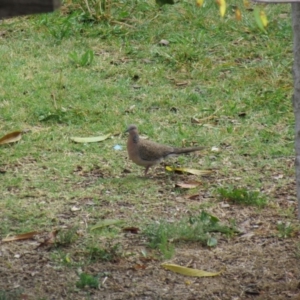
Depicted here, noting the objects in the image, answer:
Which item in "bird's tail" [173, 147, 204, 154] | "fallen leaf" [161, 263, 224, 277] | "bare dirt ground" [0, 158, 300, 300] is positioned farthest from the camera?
"bird's tail" [173, 147, 204, 154]

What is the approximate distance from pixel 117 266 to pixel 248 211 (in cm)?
127

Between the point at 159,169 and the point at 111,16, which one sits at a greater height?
the point at 111,16

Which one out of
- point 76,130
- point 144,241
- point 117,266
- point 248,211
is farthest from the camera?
point 76,130

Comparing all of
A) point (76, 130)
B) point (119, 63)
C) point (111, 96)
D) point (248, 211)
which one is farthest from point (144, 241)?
point (119, 63)

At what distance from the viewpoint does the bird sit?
6449mm

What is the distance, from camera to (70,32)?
9938mm

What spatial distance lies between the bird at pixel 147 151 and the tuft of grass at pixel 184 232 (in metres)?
0.91

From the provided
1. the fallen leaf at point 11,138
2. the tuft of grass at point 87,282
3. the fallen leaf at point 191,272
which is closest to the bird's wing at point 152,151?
the fallen leaf at point 11,138

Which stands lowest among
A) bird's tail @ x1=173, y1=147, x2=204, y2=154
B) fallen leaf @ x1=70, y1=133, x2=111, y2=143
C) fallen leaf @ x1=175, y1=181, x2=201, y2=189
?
fallen leaf @ x1=175, y1=181, x2=201, y2=189

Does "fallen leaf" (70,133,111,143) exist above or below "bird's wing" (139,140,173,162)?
below

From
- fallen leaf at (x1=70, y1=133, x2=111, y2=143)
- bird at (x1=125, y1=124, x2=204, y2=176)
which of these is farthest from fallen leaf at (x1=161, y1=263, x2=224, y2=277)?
fallen leaf at (x1=70, y1=133, x2=111, y2=143)

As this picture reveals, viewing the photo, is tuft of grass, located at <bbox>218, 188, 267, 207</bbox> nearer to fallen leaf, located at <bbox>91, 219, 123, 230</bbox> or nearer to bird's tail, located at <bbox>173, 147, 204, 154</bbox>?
bird's tail, located at <bbox>173, 147, 204, 154</bbox>

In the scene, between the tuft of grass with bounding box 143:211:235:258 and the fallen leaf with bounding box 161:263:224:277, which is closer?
the fallen leaf with bounding box 161:263:224:277

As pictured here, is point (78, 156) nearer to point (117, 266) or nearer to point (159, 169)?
point (159, 169)
